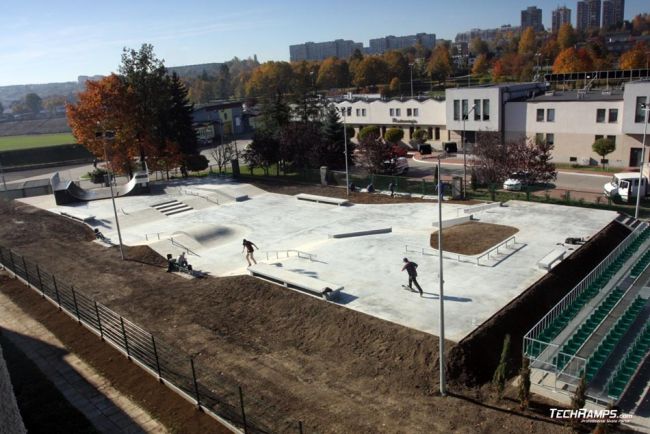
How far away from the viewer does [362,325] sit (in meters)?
17.9

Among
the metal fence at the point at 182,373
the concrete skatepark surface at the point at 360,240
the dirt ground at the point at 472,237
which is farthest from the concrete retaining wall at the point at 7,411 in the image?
the dirt ground at the point at 472,237

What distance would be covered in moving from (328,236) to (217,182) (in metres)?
19.0

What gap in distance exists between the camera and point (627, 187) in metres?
33.3

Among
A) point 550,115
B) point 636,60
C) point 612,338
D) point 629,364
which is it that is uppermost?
point 636,60

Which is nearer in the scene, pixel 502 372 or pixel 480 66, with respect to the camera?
pixel 502 372

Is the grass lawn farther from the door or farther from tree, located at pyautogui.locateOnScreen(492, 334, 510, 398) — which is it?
tree, located at pyautogui.locateOnScreen(492, 334, 510, 398)

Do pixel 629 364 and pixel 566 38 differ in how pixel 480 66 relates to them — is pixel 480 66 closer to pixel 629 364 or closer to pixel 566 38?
pixel 566 38

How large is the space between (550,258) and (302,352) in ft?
37.2

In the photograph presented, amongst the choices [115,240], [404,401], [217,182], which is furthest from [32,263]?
[404,401]

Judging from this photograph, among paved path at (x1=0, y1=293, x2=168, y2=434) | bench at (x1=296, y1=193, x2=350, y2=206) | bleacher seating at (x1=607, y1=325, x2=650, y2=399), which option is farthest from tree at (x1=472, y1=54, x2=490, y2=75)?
paved path at (x1=0, y1=293, x2=168, y2=434)

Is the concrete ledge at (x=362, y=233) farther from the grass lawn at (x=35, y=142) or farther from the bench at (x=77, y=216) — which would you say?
the grass lawn at (x=35, y=142)

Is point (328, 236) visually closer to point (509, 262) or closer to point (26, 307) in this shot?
point (509, 262)

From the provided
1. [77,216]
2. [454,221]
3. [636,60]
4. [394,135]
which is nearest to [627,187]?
[454,221]

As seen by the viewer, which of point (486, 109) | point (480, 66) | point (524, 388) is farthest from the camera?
point (480, 66)
